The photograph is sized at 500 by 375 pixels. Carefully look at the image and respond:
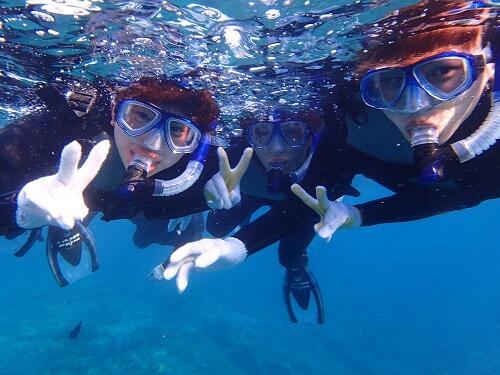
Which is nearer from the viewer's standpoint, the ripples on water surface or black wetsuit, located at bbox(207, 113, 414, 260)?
the ripples on water surface

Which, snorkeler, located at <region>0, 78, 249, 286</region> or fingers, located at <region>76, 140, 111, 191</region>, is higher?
fingers, located at <region>76, 140, 111, 191</region>

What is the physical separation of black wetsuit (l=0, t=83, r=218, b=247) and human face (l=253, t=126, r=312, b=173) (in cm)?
113

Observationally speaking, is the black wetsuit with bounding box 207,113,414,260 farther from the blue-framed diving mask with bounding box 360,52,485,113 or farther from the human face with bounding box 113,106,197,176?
the blue-framed diving mask with bounding box 360,52,485,113

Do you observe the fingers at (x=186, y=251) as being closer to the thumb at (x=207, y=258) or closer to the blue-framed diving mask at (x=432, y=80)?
the thumb at (x=207, y=258)

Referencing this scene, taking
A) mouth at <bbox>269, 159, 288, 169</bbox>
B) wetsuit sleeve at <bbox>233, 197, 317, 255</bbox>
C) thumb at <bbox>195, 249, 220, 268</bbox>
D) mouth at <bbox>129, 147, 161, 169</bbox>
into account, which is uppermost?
mouth at <bbox>129, 147, 161, 169</bbox>

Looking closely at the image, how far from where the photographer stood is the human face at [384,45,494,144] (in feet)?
14.4

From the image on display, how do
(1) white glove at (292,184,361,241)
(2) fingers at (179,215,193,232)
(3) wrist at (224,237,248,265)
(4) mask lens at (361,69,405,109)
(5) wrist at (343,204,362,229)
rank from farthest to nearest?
(2) fingers at (179,215,193,232), (5) wrist at (343,204,362,229), (3) wrist at (224,237,248,265), (4) mask lens at (361,69,405,109), (1) white glove at (292,184,361,241)

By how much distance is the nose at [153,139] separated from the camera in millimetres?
5406

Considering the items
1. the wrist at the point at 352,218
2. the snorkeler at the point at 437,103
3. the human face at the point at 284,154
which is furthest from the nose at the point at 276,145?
the wrist at the point at 352,218

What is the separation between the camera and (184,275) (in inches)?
170

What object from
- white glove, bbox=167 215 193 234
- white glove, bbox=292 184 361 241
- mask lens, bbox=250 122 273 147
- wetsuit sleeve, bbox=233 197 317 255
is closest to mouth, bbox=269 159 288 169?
mask lens, bbox=250 122 273 147

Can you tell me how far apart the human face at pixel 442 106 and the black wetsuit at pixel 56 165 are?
3.52m

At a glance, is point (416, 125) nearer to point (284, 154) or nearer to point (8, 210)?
point (284, 154)

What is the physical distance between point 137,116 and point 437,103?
4.09m
